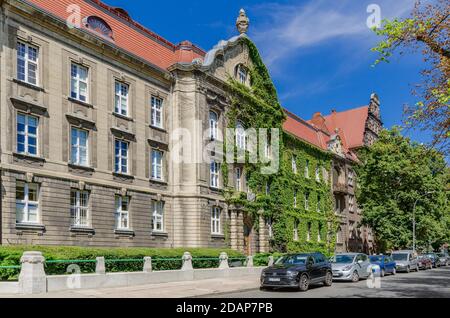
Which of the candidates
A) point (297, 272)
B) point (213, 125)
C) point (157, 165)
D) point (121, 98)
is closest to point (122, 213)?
point (157, 165)

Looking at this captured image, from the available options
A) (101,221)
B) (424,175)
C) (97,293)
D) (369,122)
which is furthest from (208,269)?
(369,122)

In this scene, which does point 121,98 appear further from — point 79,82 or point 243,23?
point 243,23

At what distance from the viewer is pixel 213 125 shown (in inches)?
1399

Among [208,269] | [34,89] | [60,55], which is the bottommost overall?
[208,269]

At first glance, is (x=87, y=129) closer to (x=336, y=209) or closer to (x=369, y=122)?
(x=336, y=209)

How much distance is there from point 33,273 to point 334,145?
42.9 m

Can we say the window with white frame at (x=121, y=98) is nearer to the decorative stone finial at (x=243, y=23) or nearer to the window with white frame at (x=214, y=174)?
the window with white frame at (x=214, y=174)

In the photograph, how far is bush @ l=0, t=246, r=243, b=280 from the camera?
18.7 m

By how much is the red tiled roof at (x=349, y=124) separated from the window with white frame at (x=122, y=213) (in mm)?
36518

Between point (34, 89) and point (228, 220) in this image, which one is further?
point (228, 220)

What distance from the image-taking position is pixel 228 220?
3556cm

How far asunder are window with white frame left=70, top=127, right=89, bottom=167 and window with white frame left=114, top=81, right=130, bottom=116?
118 inches

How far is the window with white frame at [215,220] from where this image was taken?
113 ft

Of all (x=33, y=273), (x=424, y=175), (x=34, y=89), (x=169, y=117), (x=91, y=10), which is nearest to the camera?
(x=33, y=273)
